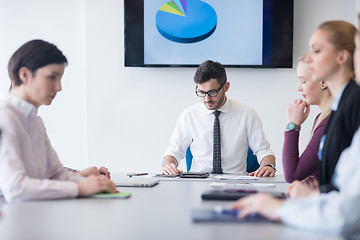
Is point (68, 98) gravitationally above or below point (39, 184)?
above

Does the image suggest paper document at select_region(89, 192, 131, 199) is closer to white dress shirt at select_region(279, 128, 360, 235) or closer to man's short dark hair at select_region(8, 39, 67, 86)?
man's short dark hair at select_region(8, 39, 67, 86)

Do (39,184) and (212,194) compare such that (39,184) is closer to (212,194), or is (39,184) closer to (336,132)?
(212,194)

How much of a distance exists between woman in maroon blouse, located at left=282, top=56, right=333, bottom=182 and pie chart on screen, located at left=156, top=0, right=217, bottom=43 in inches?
71.4

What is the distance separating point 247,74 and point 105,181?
9.39 feet

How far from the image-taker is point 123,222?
4.58ft

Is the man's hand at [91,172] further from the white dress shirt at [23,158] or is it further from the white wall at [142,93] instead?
the white wall at [142,93]

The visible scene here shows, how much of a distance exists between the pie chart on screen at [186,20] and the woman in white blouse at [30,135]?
8.12 feet

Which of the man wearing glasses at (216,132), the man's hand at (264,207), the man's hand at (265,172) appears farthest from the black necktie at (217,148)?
the man's hand at (264,207)

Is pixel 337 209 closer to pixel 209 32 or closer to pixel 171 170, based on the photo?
pixel 171 170

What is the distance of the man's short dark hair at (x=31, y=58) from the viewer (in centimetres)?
188

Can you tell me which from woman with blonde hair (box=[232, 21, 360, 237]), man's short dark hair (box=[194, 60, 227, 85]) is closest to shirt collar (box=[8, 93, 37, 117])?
woman with blonde hair (box=[232, 21, 360, 237])

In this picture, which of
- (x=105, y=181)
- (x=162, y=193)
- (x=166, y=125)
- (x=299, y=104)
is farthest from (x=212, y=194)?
(x=166, y=125)

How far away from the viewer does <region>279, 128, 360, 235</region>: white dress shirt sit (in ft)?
3.84

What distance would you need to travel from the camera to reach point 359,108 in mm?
1592
